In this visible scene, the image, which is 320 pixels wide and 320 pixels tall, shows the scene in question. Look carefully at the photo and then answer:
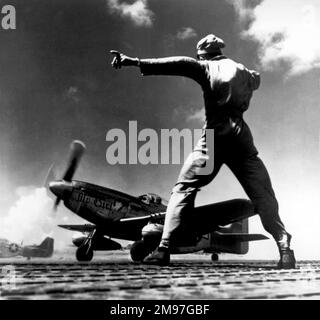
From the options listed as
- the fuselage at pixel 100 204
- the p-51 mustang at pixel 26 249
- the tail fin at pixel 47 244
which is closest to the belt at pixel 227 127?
the fuselage at pixel 100 204

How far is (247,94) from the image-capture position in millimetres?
2633

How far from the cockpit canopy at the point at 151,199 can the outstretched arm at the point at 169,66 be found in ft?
24.2

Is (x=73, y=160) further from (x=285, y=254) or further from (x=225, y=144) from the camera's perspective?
(x=285, y=254)

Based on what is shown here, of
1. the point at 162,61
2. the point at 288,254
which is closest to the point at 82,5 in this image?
the point at 162,61

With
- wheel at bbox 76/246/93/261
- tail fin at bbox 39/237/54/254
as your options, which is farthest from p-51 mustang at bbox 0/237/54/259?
wheel at bbox 76/246/93/261

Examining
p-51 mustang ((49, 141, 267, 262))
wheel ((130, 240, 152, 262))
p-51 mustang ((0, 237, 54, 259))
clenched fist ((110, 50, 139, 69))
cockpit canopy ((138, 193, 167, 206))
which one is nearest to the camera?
clenched fist ((110, 50, 139, 69))

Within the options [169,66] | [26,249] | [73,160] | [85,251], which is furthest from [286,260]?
[26,249]

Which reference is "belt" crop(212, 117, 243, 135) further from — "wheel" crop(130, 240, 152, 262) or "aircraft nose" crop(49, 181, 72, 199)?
"aircraft nose" crop(49, 181, 72, 199)

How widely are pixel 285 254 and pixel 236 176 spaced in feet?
1.91

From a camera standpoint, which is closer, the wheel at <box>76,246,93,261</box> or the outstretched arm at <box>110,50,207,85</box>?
the outstretched arm at <box>110,50,207,85</box>

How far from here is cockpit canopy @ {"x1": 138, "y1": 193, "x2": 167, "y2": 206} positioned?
32.1 feet

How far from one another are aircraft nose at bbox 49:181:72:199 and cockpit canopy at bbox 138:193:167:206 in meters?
1.83

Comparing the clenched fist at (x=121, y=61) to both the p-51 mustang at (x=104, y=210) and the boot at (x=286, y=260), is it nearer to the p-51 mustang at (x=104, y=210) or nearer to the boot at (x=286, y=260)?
the boot at (x=286, y=260)
